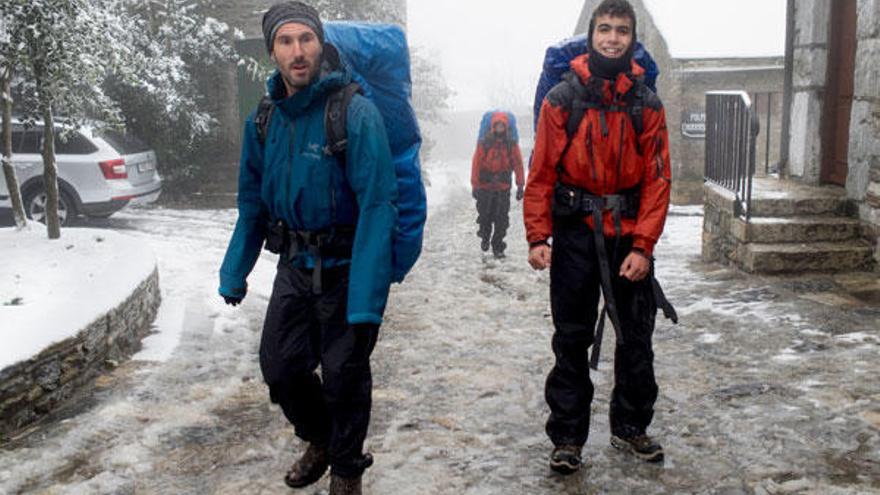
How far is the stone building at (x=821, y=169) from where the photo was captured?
702cm

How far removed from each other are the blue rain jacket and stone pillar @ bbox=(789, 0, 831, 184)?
21.3 feet

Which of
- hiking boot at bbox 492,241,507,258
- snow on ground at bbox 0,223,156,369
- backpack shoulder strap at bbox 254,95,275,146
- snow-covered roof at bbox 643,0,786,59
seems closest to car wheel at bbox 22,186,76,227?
snow on ground at bbox 0,223,156,369

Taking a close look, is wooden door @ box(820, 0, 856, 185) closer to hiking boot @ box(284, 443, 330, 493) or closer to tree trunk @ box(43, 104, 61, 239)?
hiking boot @ box(284, 443, 330, 493)

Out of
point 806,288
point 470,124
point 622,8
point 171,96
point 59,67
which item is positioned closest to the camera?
point 622,8

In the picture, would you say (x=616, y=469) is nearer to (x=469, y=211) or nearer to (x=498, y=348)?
(x=498, y=348)

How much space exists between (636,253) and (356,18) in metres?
14.6

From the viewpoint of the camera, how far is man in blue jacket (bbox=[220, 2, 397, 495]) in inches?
121

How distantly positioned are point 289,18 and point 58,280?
3.94 meters

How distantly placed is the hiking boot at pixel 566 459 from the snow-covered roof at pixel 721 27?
44.4 feet

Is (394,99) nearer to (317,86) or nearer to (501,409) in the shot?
(317,86)

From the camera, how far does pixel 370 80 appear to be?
328 cm

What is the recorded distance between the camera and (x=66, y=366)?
4875 mm

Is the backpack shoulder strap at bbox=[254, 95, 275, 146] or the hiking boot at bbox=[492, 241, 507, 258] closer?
the backpack shoulder strap at bbox=[254, 95, 275, 146]

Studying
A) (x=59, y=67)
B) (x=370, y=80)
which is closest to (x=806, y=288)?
(x=370, y=80)
